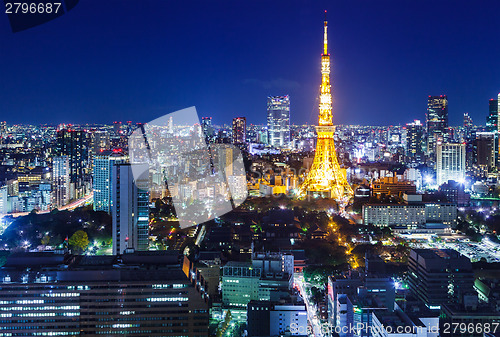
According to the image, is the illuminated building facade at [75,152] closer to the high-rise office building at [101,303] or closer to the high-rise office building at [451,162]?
the high-rise office building at [101,303]

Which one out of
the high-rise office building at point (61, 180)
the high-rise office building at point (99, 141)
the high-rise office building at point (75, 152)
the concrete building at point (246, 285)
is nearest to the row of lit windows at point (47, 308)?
the concrete building at point (246, 285)

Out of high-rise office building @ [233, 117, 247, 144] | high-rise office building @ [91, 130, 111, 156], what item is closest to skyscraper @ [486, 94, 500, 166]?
high-rise office building @ [233, 117, 247, 144]

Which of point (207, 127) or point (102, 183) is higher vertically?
point (207, 127)

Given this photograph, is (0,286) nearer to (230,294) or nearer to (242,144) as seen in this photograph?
(230,294)

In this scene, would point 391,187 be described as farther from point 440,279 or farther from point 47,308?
point 47,308

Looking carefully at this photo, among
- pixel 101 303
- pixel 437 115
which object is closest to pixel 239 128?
pixel 437 115

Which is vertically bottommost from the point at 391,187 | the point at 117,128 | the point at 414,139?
the point at 391,187
